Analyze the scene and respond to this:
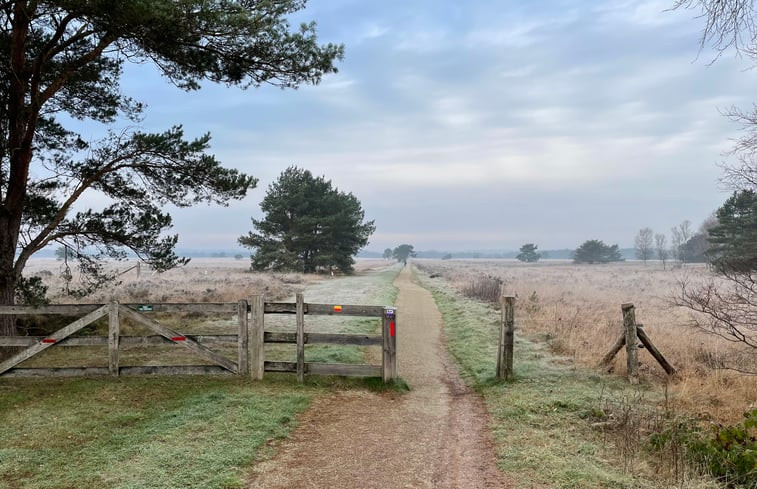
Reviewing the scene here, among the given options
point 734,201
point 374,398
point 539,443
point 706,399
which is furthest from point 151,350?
point 734,201

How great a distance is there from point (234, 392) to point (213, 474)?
3.02 m

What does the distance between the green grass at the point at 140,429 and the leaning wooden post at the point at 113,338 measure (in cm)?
25

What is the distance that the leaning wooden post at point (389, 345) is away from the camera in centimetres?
856

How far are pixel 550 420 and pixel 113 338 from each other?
7.43 metres

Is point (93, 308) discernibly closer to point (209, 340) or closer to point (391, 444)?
point (209, 340)

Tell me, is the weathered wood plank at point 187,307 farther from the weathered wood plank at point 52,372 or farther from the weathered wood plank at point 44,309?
the weathered wood plank at point 52,372

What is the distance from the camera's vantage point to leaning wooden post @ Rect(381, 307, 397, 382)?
28.1 ft

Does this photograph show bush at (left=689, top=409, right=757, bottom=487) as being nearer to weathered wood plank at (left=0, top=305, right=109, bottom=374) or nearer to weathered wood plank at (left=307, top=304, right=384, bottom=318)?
weathered wood plank at (left=307, top=304, right=384, bottom=318)

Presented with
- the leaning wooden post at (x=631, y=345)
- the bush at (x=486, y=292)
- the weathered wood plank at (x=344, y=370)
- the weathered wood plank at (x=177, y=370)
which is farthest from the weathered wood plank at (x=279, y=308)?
the bush at (x=486, y=292)

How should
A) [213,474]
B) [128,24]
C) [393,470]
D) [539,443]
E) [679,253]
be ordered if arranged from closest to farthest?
1. [213,474]
2. [393,470]
3. [539,443]
4. [128,24]
5. [679,253]

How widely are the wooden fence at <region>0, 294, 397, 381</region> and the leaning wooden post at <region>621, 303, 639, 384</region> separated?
4434 mm

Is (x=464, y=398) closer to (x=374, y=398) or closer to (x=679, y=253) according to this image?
(x=374, y=398)

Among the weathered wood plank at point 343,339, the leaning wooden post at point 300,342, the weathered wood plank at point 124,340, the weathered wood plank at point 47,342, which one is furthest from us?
the leaning wooden post at point 300,342

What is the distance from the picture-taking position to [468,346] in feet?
42.5
